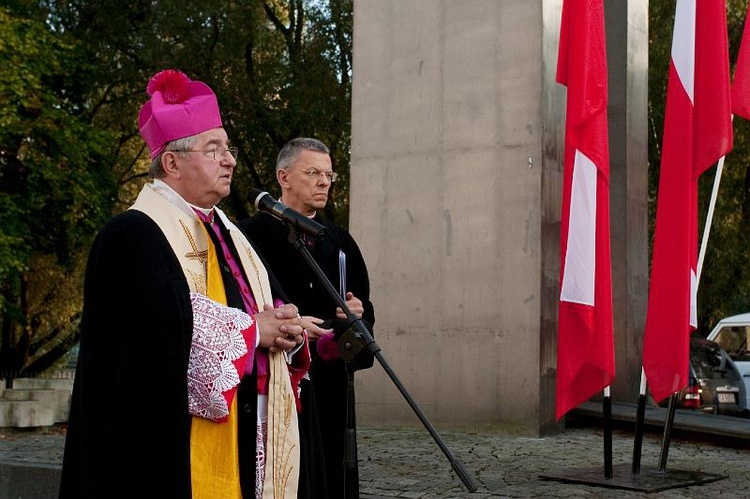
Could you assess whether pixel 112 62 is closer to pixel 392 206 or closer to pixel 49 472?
pixel 392 206

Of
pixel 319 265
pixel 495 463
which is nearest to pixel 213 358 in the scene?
pixel 319 265

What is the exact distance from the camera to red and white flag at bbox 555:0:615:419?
6.86 metres

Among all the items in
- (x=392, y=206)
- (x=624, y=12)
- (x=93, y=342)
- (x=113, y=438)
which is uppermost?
(x=624, y=12)

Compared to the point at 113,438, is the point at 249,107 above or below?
above

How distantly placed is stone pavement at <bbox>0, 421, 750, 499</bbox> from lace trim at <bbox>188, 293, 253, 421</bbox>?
10.1ft

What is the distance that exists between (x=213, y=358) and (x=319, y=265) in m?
1.82

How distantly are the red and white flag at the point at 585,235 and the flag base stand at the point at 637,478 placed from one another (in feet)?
1.35

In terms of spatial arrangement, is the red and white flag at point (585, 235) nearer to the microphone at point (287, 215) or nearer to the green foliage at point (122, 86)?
the microphone at point (287, 215)

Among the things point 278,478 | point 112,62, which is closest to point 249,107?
point 112,62

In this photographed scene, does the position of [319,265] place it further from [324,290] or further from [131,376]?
[131,376]

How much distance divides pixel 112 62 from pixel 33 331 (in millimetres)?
7153

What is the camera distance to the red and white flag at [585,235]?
22.5 feet

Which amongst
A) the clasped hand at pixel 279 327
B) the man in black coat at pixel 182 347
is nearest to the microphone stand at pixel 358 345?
the man in black coat at pixel 182 347

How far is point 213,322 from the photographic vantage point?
3.32 meters
